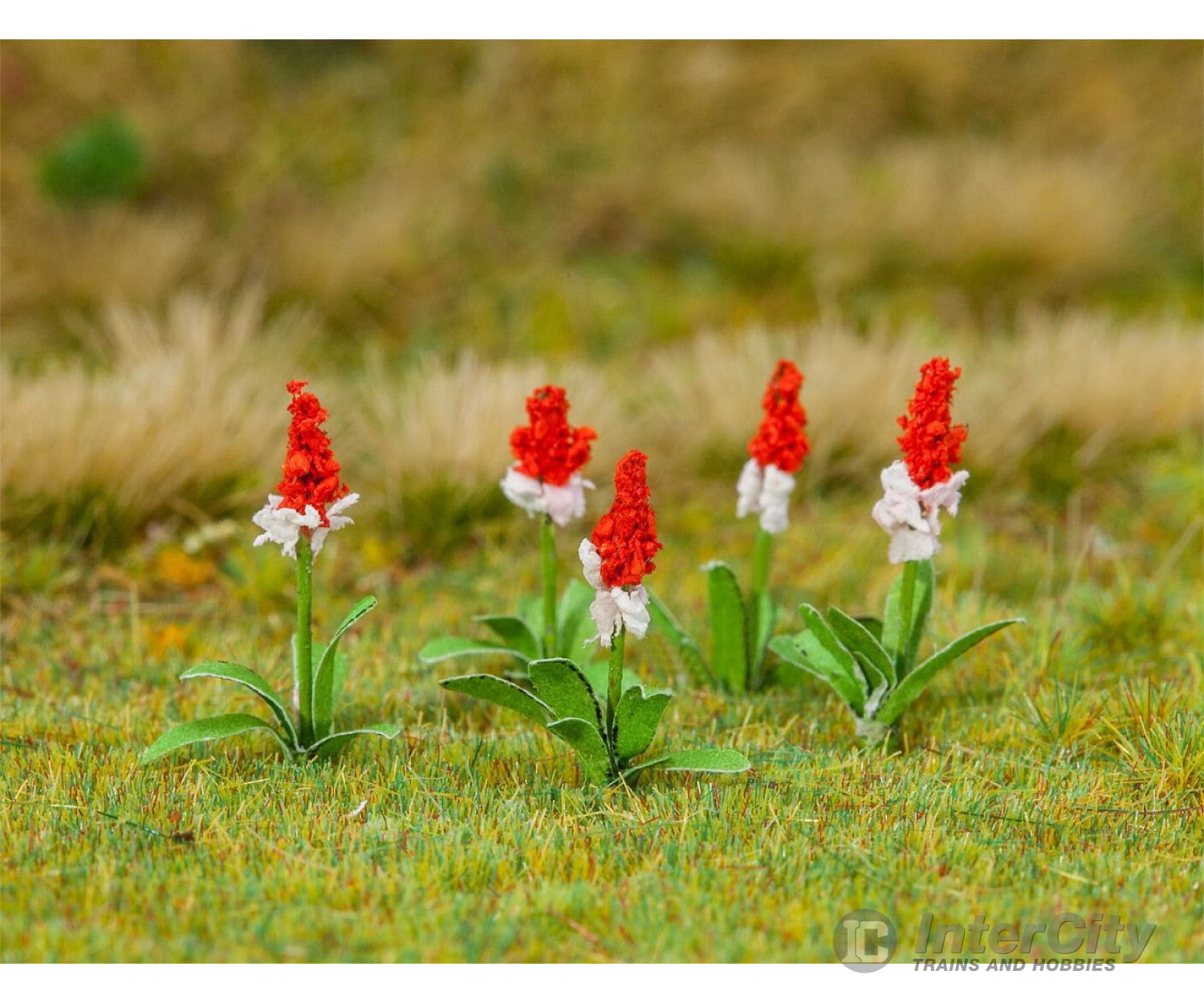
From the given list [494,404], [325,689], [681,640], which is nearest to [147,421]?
[494,404]

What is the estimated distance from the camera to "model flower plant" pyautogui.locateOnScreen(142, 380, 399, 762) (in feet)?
9.98

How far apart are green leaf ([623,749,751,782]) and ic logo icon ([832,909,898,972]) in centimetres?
48

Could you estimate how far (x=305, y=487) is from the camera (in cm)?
311

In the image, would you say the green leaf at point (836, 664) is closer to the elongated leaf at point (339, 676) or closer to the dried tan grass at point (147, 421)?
the elongated leaf at point (339, 676)

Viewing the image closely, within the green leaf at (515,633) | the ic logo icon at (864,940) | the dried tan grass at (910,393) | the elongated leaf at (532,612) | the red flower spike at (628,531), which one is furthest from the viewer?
the dried tan grass at (910,393)

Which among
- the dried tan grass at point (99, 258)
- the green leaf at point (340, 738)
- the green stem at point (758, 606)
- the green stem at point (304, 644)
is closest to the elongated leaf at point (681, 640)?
the green stem at point (758, 606)

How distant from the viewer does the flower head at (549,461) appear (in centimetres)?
342

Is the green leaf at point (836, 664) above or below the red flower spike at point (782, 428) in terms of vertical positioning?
below

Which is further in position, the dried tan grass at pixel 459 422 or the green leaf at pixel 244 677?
the dried tan grass at pixel 459 422

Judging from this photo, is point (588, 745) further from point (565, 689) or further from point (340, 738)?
point (340, 738)

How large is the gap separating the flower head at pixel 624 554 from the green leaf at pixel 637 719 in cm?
15

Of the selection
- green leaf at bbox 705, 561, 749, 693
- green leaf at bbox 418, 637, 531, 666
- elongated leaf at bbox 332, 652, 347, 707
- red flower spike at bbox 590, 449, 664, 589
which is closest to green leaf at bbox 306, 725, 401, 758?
elongated leaf at bbox 332, 652, 347, 707

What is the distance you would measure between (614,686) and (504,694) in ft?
0.92

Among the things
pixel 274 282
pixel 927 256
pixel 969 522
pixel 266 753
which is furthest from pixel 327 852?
pixel 927 256
